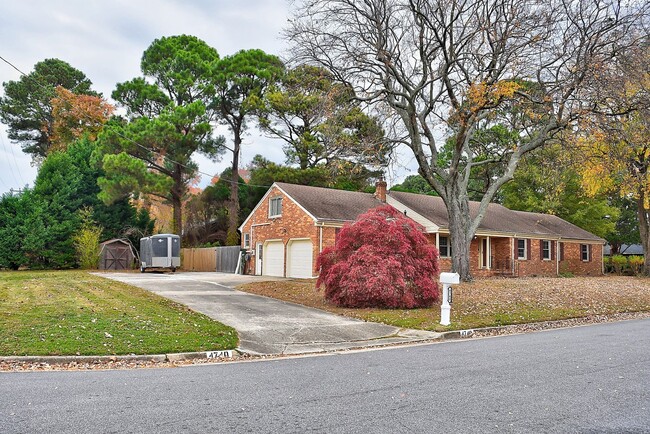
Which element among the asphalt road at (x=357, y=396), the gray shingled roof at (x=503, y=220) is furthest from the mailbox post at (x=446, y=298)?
the gray shingled roof at (x=503, y=220)

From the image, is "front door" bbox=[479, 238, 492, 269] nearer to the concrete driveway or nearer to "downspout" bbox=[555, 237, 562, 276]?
"downspout" bbox=[555, 237, 562, 276]

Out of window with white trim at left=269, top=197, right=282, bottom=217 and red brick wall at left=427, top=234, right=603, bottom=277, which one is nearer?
window with white trim at left=269, top=197, right=282, bottom=217

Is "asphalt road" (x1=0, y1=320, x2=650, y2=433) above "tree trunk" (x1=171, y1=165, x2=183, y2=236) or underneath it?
underneath

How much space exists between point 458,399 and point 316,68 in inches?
607

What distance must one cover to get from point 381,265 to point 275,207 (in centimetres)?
1520

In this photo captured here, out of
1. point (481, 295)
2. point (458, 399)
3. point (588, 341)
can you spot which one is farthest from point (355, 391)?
point (481, 295)

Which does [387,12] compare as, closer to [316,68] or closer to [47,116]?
[316,68]

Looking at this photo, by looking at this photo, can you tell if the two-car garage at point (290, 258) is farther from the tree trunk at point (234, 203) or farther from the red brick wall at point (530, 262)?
the tree trunk at point (234, 203)

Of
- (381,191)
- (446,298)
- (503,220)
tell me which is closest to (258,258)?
(381,191)

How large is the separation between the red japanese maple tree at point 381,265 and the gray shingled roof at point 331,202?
9474 mm

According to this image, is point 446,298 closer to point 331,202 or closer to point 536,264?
point 331,202

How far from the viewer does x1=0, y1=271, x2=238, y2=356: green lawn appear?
8727 millimetres

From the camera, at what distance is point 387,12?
18.0 meters

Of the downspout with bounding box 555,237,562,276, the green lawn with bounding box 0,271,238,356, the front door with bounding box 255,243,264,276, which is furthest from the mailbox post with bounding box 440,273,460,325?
the downspout with bounding box 555,237,562,276
